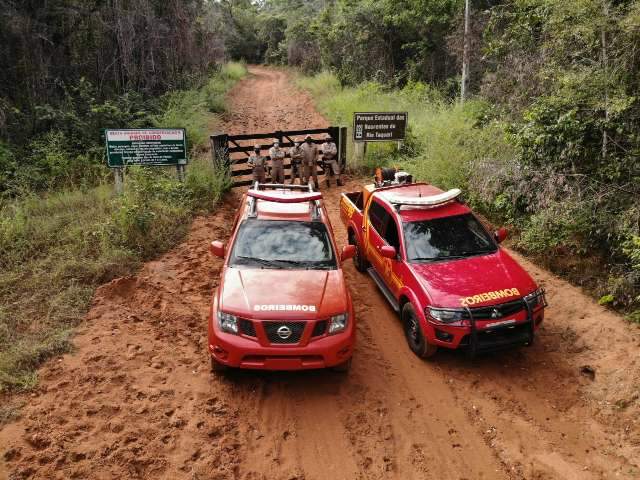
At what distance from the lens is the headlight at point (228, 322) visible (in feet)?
17.5

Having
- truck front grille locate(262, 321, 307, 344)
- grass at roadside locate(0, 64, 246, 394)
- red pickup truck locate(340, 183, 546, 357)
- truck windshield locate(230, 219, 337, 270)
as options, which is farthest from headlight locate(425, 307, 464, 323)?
grass at roadside locate(0, 64, 246, 394)

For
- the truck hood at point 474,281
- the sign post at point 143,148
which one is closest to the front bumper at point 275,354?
the truck hood at point 474,281

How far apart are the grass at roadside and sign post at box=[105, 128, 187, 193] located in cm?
27

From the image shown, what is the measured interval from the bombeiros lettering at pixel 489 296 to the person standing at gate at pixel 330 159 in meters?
8.11

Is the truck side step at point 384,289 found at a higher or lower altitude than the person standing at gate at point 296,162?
lower

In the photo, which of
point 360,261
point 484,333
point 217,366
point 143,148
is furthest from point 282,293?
point 143,148

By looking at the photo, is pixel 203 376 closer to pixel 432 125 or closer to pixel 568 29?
pixel 568 29

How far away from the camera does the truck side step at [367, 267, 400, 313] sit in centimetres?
685

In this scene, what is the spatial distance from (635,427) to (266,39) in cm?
4312

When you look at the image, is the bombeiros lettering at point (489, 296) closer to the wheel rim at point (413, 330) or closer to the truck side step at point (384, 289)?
the wheel rim at point (413, 330)

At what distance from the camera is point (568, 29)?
8.27 m

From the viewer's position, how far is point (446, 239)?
6.98 metres

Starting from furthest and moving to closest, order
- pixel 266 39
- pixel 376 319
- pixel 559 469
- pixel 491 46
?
1. pixel 266 39
2. pixel 491 46
3. pixel 376 319
4. pixel 559 469

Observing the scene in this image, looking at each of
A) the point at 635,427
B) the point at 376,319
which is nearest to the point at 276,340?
the point at 376,319
